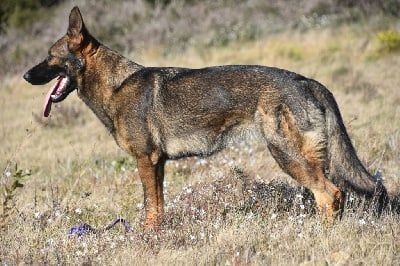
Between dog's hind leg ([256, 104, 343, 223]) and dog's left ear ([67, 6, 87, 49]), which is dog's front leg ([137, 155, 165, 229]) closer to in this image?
dog's hind leg ([256, 104, 343, 223])

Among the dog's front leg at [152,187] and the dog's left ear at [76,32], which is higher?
the dog's left ear at [76,32]

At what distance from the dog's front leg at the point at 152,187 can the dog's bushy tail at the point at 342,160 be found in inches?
60.6

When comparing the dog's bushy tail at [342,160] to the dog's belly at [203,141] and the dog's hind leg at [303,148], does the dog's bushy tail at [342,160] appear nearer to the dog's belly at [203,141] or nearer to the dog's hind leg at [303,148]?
the dog's hind leg at [303,148]

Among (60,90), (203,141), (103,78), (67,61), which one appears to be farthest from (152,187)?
(67,61)

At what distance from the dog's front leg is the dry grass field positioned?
145mm

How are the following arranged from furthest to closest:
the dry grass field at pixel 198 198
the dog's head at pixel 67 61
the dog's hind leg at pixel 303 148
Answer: the dog's head at pixel 67 61
the dog's hind leg at pixel 303 148
the dry grass field at pixel 198 198

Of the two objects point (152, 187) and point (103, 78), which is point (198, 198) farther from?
point (103, 78)

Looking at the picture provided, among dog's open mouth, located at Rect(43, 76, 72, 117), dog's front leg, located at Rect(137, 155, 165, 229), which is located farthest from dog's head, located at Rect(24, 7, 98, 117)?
dog's front leg, located at Rect(137, 155, 165, 229)

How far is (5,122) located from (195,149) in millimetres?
7637

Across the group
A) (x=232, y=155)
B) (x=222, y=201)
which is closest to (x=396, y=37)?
(x=232, y=155)

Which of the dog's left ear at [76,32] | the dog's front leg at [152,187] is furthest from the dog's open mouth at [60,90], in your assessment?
the dog's front leg at [152,187]

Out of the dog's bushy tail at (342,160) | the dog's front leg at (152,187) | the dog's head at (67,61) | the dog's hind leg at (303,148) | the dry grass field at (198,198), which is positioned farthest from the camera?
the dog's head at (67,61)

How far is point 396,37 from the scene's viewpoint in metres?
15.0

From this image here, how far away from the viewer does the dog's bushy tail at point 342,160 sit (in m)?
5.12
